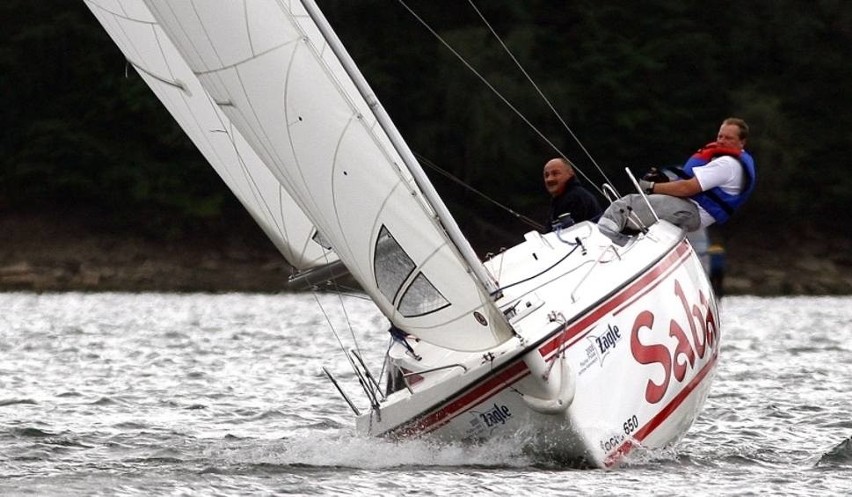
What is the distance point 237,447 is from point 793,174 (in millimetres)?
36985

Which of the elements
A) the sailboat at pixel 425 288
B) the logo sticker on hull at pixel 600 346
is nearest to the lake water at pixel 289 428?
the sailboat at pixel 425 288

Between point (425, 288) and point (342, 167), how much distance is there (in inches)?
27.8

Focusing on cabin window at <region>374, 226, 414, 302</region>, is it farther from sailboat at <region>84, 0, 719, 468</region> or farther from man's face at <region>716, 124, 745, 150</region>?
man's face at <region>716, 124, 745, 150</region>

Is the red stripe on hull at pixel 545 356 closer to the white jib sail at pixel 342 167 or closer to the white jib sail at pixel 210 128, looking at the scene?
the white jib sail at pixel 342 167

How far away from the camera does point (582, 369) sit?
347 inches

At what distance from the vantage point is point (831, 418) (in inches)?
484

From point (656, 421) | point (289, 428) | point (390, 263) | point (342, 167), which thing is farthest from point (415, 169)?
point (289, 428)

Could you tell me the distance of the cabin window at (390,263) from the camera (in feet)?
28.5

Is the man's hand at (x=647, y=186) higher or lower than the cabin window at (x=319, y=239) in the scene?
higher

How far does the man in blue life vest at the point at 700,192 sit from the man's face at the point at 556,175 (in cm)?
44

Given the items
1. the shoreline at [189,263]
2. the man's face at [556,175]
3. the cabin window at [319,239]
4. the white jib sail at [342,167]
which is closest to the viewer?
the white jib sail at [342,167]

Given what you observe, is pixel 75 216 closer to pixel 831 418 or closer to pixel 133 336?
pixel 133 336

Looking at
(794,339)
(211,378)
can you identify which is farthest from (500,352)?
(794,339)

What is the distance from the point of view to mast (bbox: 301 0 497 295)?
8.67 meters
